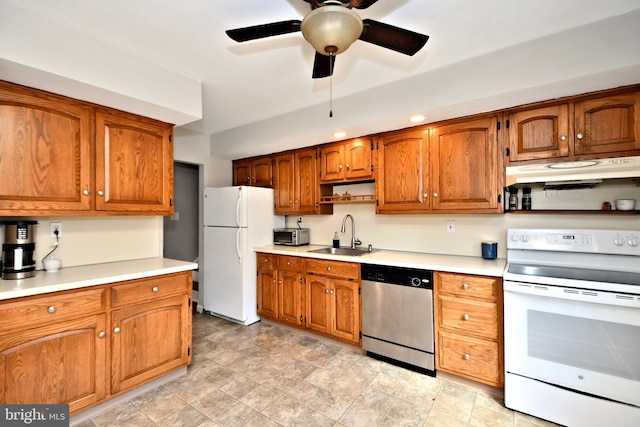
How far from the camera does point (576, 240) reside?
2045 millimetres

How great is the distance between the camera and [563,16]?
1628mm

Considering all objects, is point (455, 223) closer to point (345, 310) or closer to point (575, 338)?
point (575, 338)

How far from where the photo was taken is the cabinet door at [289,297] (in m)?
3.09

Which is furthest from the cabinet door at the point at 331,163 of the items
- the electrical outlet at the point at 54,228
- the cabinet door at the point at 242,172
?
the electrical outlet at the point at 54,228

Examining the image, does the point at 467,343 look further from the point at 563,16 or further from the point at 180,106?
the point at 180,106

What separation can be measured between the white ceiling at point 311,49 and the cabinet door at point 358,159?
0.54ft

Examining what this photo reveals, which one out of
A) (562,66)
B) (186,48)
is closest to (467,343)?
(562,66)

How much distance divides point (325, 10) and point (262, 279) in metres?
2.86

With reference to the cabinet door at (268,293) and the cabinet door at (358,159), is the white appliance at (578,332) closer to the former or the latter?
the cabinet door at (358,159)

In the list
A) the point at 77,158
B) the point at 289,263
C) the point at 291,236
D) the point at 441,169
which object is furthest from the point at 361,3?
the point at 291,236

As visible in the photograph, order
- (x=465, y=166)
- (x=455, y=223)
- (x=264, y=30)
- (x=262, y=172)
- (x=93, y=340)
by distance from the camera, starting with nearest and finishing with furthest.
A: (x=264, y=30) < (x=93, y=340) < (x=465, y=166) < (x=455, y=223) < (x=262, y=172)

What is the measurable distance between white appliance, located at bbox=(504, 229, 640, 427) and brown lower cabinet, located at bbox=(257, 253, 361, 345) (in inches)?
49.4

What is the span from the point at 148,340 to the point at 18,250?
1019 mm

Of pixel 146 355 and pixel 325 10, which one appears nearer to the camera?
pixel 325 10
